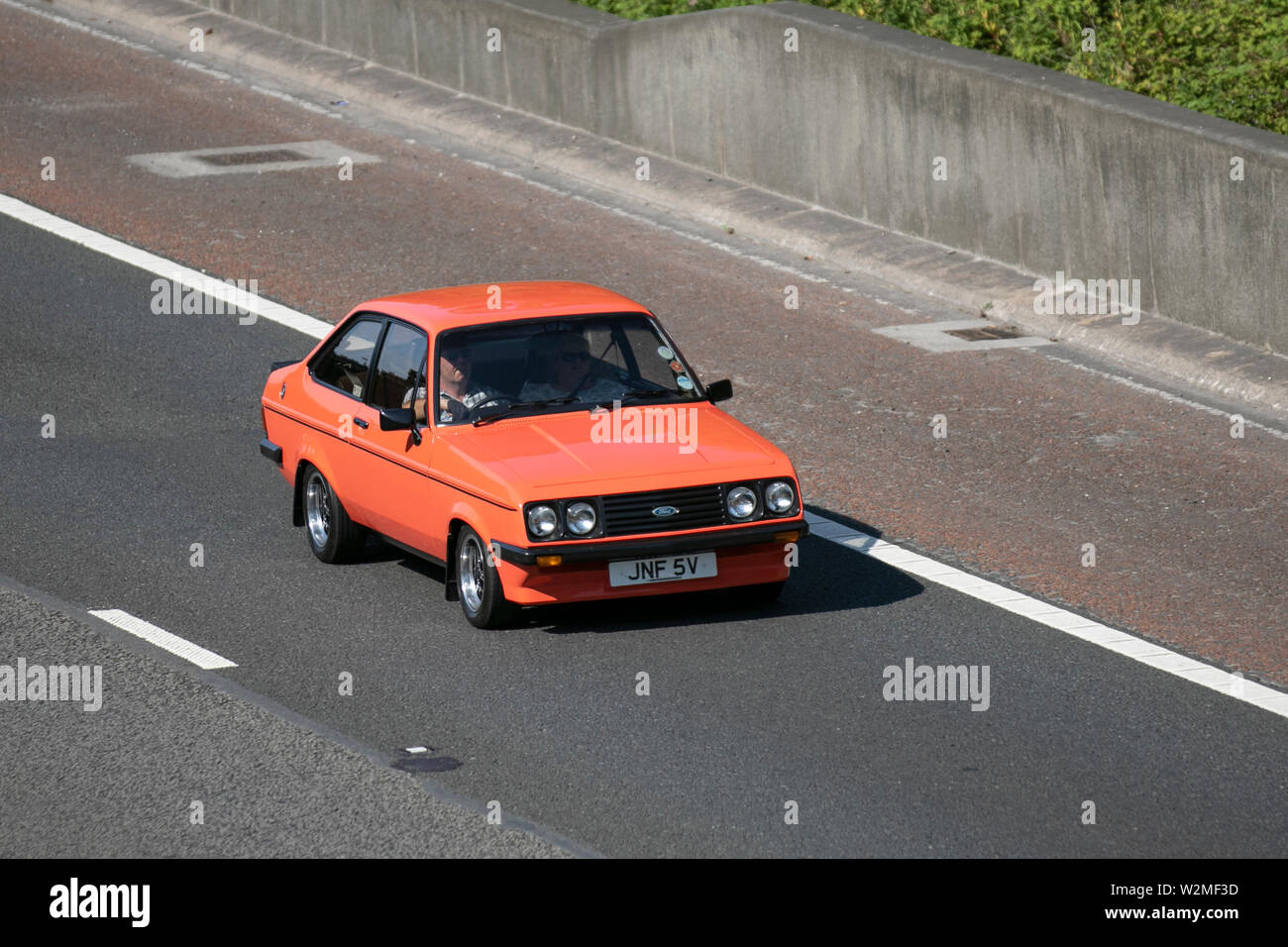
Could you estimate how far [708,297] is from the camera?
17.1m

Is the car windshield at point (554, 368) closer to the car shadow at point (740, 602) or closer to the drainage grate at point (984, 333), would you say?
the car shadow at point (740, 602)

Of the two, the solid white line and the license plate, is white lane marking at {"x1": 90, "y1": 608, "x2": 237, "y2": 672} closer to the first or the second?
the solid white line

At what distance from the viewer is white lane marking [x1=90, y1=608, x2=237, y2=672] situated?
9.56m

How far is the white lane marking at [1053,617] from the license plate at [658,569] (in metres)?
1.66

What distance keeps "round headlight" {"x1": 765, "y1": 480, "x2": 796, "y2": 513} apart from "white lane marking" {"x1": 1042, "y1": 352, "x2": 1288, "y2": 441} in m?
5.08

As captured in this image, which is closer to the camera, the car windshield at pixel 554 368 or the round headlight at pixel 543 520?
the round headlight at pixel 543 520

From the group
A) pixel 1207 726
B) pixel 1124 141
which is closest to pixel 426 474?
pixel 1207 726

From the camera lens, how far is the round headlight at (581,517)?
9.77 metres

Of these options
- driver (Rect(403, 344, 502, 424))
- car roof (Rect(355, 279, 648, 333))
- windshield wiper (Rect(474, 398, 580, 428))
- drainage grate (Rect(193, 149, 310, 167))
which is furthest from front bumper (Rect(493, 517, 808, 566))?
drainage grate (Rect(193, 149, 310, 167))

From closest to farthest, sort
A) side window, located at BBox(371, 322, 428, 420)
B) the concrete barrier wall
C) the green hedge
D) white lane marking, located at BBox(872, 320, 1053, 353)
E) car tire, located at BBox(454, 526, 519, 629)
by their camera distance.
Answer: car tire, located at BBox(454, 526, 519, 629) → side window, located at BBox(371, 322, 428, 420) → the concrete barrier wall → white lane marking, located at BBox(872, 320, 1053, 353) → the green hedge

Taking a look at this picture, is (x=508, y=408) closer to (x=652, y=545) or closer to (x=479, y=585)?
(x=479, y=585)

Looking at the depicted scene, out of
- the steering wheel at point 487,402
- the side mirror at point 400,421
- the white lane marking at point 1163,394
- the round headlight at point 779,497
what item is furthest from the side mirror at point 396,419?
the white lane marking at point 1163,394

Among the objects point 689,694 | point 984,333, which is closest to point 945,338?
point 984,333
